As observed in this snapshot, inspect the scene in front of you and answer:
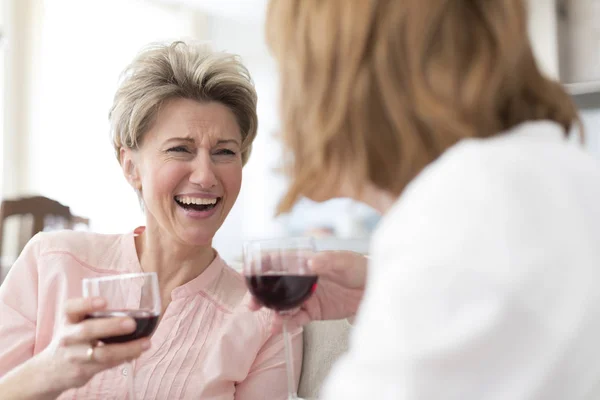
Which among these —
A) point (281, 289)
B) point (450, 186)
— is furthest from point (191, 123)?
point (450, 186)

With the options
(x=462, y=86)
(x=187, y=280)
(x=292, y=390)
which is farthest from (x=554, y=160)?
(x=187, y=280)

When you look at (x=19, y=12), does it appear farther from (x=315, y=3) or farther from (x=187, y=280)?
(x=315, y=3)

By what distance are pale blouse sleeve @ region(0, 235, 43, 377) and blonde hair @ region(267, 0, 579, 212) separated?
3.81 ft

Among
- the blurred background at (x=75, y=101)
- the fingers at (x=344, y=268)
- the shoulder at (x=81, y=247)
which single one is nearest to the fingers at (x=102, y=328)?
the fingers at (x=344, y=268)

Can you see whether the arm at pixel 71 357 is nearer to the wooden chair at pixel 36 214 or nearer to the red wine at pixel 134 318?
the red wine at pixel 134 318

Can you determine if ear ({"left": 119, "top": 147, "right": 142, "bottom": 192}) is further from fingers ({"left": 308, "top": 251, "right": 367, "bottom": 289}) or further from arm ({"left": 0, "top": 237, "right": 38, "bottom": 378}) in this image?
fingers ({"left": 308, "top": 251, "right": 367, "bottom": 289})

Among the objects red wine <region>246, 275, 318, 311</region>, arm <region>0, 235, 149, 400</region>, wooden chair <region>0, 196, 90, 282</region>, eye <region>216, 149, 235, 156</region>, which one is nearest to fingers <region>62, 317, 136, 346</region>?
arm <region>0, 235, 149, 400</region>

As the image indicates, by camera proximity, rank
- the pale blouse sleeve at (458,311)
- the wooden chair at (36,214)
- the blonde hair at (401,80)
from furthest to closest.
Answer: the wooden chair at (36,214) → the blonde hair at (401,80) → the pale blouse sleeve at (458,311)

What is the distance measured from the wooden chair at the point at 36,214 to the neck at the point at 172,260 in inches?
43.3

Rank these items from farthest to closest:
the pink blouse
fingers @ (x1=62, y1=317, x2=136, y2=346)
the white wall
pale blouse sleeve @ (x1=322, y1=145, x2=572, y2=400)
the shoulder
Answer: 1. the white wall
2. the shoulder
3. the pink blouse
4. fingers @ (x1=62, y1=317, x2=136, y2=346)
5. pale blouse sleeve @ (x1=322, y1=145, x2=572, y2=400)

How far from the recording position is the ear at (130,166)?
200cm

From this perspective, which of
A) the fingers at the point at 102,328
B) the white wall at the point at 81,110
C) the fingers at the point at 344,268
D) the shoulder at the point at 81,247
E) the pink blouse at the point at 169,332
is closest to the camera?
the fingers at the point at 102,328

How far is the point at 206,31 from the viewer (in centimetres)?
745

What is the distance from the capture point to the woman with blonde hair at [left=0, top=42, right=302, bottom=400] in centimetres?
174
